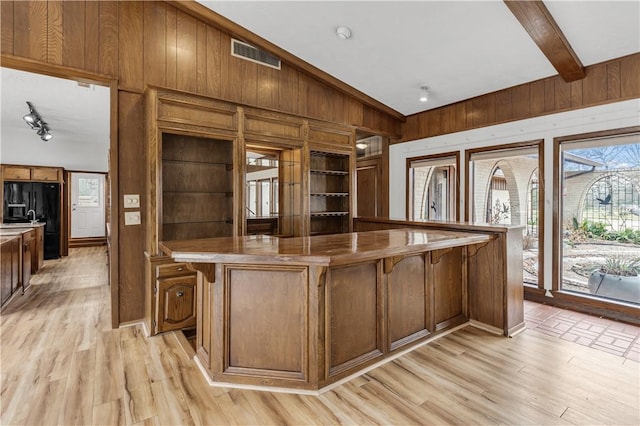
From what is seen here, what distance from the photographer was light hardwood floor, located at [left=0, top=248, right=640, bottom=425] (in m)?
1.90

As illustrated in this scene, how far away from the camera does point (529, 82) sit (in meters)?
4.05

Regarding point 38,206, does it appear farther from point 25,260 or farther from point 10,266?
point 10,266

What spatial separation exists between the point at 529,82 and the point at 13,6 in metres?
5.31

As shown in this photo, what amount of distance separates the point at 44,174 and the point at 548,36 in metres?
9.23

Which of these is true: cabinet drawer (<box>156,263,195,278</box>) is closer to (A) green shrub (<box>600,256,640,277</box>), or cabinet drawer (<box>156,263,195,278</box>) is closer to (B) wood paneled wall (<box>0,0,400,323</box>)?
(B) wood paneled wall (<box>0,0,400,323</box>)

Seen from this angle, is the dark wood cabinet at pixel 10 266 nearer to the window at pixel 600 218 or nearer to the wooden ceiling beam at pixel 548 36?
the wooden ceiling beam at pixel 548 36

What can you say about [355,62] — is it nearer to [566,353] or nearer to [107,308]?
[566,353]

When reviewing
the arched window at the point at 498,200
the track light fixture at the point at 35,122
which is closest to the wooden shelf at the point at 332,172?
the arched window at the point at 498,200

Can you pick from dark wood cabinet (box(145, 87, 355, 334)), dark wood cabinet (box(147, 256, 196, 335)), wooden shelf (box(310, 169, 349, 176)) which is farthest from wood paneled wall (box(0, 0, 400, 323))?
wooden shelf (box(310, 169, 349, 176))

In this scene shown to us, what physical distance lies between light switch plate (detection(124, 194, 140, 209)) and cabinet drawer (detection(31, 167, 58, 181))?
18.6 ft

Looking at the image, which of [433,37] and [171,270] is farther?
[433,37]

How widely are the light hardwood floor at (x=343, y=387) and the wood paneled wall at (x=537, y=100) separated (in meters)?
2.64

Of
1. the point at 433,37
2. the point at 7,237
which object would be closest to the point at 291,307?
the point at 433,37

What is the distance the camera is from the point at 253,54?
3.90 metres
